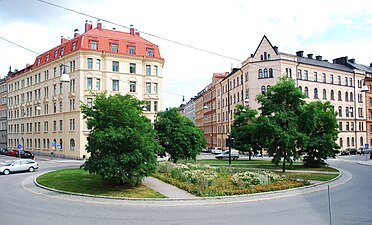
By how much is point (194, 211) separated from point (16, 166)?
23792 mm

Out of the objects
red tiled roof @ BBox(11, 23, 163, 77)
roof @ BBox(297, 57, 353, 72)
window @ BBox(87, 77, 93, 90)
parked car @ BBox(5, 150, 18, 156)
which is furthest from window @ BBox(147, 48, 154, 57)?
parked car @ BBox(5, 150, 18, 156)

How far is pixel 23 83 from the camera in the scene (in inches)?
2623

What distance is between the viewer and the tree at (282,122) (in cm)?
2511

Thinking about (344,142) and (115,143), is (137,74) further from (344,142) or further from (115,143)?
(344,142)

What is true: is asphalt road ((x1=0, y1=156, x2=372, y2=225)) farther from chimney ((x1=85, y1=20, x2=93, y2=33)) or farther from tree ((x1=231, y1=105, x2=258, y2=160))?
chimney ((x1=85, y1=20, x2=93, y2=33))

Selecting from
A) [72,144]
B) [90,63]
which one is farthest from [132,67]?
[72,144]

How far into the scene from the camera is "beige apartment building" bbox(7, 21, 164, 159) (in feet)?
161

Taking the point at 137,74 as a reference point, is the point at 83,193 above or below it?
below

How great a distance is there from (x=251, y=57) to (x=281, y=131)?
35.2 m

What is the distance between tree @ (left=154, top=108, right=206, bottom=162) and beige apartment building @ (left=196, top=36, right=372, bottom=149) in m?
24.3

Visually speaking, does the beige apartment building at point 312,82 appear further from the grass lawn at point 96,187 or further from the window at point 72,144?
the grass lawn at point 96,187

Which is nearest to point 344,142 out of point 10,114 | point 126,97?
point 126,97

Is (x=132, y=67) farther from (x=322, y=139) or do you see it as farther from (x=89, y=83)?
(x=322, y=139)

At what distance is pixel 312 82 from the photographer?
6112 cm
